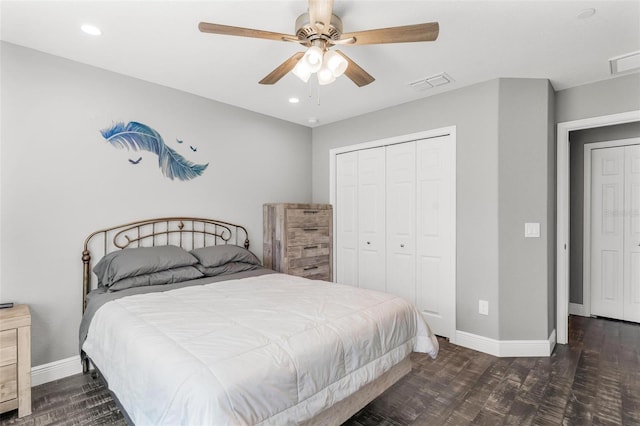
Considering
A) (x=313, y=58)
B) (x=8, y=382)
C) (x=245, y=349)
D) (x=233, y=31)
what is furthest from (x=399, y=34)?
(x=8, y=382)

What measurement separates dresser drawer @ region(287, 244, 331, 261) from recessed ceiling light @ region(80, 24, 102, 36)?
254 cm

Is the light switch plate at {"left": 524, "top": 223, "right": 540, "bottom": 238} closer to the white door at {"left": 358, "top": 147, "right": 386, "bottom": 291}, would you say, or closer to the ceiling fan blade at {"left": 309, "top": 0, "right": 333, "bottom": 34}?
the white door at {"left": 358, "top": 147, "right": 386, "bottom": 291}

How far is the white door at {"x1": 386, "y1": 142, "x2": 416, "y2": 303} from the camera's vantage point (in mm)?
3561

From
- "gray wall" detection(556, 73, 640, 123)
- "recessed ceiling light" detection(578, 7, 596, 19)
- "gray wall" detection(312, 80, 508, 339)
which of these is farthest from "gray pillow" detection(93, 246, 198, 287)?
"gray wall" detection(556, 73, 640, 123)

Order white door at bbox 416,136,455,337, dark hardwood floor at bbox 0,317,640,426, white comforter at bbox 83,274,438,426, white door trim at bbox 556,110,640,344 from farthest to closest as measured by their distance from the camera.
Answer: white door at bbox 416,136,455,337, white door trim at bbox 556,110,640,344, dark hardwood floor at bbox 0,317,640,426, white comforter at bbox 83,274,438,426

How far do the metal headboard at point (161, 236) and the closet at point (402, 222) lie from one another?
1382 millimetres

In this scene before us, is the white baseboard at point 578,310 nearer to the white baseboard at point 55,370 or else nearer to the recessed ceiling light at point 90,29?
the white baseboard at point 55,370

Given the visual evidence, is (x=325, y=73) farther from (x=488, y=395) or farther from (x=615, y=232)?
(x=615, y=232)

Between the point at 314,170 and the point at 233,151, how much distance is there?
1302 millimetres

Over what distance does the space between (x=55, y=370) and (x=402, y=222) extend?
3.37m

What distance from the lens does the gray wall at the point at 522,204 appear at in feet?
9.45

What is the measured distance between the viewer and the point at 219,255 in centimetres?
305

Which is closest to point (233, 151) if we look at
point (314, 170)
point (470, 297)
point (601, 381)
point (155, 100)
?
point (155, 100)

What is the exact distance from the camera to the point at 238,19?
204 centimetres
